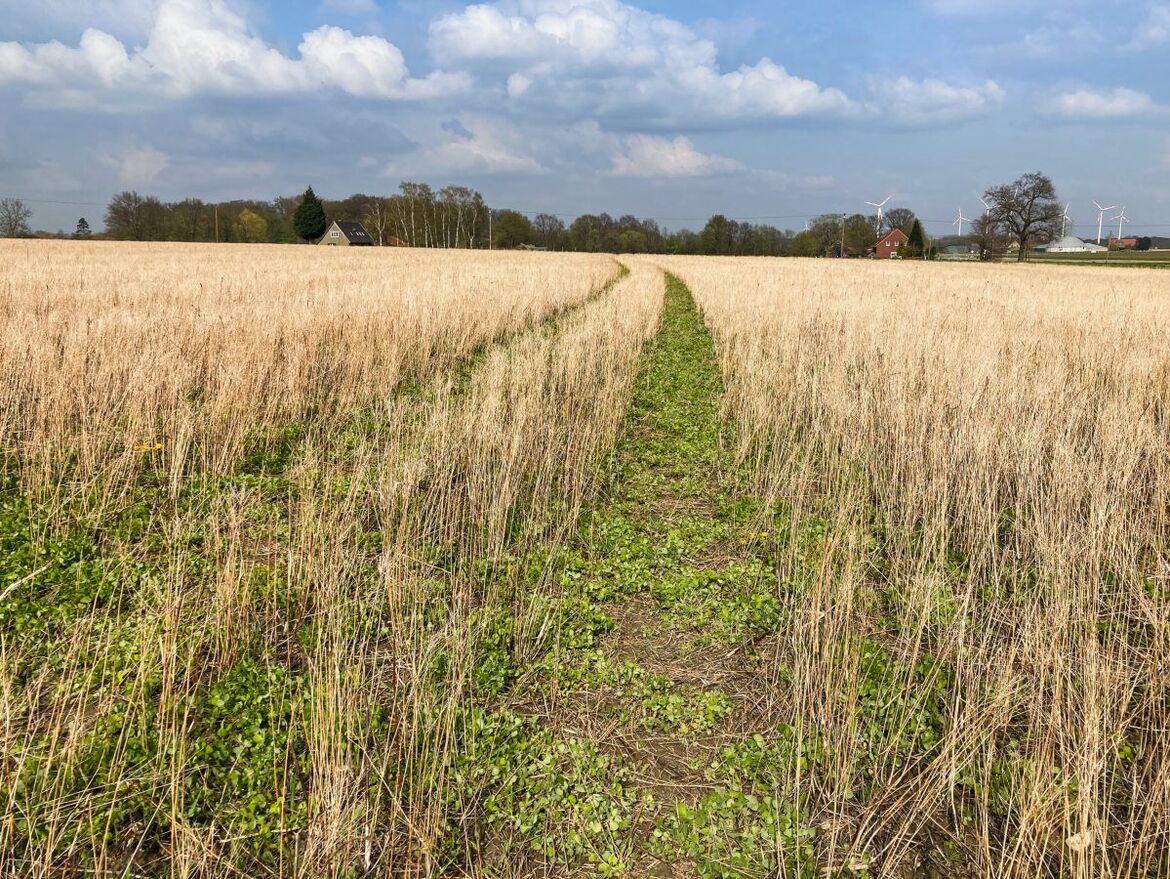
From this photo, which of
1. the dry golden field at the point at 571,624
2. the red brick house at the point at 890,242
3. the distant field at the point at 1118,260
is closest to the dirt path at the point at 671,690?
the dry golden field at the point at 571,624

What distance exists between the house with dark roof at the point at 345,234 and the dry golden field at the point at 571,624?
73383 mm

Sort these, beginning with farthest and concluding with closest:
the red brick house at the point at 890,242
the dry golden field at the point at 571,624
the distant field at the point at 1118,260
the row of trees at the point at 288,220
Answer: the red brick house at the point at 890,242 → the row of trees at the point at 288,220 → the distant field at the point at 1118,260 → the dry golden field at the point at 571,624

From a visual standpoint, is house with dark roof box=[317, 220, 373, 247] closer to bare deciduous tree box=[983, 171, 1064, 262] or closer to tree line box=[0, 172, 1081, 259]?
tree line box=[0, 172, 1081, 259]

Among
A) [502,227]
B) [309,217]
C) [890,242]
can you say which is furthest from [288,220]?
[890,242]

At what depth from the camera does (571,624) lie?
3389 millimetres

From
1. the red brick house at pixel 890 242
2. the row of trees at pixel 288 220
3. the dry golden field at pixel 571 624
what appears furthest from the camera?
the red brick house at pixel 890 242

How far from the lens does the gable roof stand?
242 ft

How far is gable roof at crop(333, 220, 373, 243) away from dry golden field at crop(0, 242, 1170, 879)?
7399cm

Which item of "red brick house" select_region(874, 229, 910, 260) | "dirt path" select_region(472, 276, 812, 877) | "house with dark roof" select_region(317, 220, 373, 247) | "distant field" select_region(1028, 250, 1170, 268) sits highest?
"red brick house" select_region(874, 229, 910, 260)

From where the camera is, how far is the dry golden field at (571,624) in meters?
2.15

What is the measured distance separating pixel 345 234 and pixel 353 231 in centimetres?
183

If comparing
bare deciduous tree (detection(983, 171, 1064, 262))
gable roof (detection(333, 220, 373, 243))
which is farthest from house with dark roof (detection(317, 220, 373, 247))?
bare deciduous tree (detection(983, 171, 1064, 262))

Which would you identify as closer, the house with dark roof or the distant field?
the distant field

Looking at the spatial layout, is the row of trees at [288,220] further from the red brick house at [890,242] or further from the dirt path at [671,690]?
the dirt path at [671,690]
